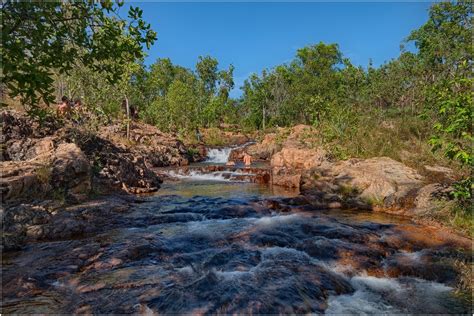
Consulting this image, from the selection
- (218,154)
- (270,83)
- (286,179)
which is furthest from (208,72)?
(286,179)

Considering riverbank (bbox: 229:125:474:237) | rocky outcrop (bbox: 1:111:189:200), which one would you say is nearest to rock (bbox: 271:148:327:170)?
riverbank (bbox: 229:125:474:237)

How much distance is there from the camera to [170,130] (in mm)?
42812

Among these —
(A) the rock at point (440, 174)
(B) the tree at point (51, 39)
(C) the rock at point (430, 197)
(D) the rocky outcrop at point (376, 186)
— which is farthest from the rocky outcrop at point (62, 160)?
(A) the rock at point (440, 174)

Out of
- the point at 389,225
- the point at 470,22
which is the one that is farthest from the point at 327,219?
the point at 470,22

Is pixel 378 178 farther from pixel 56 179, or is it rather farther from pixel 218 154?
pixel 218 154

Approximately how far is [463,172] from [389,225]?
4.17 metres

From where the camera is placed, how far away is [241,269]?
664 cm

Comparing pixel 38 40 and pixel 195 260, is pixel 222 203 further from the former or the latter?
pixel 38 40

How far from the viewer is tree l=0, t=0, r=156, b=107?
4480 millimetres

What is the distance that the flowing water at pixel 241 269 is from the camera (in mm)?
5344

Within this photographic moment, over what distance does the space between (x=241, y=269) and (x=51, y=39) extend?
516cm

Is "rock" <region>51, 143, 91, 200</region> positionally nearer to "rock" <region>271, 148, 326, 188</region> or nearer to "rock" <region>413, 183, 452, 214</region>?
"rock" <region>271, 148, 326, 188</region>

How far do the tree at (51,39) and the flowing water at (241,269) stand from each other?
322cm

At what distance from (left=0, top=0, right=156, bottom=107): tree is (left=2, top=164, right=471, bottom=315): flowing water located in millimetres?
3216
